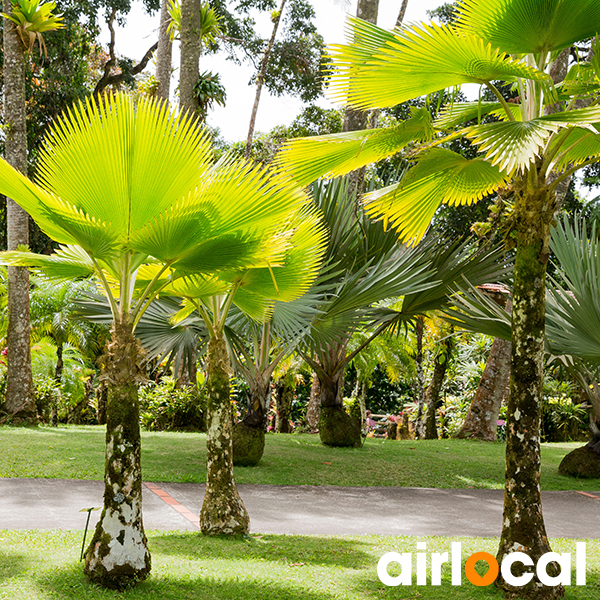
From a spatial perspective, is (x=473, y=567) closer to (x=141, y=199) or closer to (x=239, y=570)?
(x=239, y=570)

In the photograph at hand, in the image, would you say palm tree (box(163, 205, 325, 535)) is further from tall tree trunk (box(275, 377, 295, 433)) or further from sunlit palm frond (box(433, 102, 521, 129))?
tall tree trunk (box(275, 377, 295, 433))

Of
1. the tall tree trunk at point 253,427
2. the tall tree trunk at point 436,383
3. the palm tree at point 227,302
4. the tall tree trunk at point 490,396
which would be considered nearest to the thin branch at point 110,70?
the tall tree trunk at point 436,383

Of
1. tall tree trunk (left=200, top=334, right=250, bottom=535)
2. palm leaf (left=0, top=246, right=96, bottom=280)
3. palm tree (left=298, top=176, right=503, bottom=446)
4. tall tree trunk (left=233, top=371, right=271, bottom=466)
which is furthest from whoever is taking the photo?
tall tree trunk (left=233, top=371, right=271, bottom=466)

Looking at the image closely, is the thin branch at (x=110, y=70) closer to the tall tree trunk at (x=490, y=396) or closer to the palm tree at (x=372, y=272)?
the palm tree at (x=372, y=272)

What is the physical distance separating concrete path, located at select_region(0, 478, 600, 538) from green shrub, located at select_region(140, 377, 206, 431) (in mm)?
6138

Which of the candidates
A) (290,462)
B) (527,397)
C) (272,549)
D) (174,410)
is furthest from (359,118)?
(272,549)

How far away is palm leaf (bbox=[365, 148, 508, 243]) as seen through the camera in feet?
17.1

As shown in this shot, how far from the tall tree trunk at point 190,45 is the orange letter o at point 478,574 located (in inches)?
375

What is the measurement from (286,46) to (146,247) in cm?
1755

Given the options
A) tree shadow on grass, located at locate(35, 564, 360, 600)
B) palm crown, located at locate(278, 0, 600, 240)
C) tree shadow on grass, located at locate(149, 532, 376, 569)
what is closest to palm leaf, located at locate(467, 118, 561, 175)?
palm crown, located at locate(278, 0, 600, 240)

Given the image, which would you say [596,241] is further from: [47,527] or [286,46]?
[286,46]

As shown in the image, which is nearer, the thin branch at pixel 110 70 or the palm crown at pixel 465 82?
the palm crown at pixel 465 82

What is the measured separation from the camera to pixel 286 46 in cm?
1995

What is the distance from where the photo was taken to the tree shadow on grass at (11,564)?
399 centimetres
